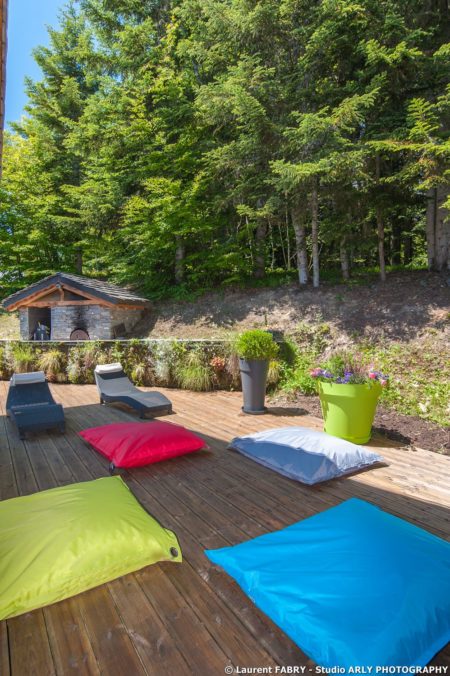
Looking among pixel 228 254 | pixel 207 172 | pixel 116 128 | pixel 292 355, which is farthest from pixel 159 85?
pixel 292 355

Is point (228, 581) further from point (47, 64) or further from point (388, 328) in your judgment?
point (47, 64)

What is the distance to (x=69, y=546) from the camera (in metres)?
2.02

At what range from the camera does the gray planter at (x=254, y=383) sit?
17.9 ft

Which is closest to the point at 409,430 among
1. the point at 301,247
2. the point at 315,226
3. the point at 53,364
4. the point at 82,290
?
the point at 315,226

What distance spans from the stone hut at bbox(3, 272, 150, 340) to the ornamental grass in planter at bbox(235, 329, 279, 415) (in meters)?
6.51

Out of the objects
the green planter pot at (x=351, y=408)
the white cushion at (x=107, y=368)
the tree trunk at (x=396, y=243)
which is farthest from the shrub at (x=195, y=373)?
the tree trunk at (x=396, y=243)

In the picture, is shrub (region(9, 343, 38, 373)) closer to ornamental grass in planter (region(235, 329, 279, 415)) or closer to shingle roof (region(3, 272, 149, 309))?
shingle roof (region(3, 272, 149, 309))

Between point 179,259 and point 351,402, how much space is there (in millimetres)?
9578

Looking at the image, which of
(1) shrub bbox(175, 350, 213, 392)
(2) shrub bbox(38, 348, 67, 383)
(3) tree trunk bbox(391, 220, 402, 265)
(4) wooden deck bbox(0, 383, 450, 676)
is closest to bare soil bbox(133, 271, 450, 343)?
(1) shrub bbox(175, 350, 213, 392)

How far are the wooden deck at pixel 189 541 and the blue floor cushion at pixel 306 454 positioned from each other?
0.10 m

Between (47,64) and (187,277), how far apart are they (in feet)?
41.6

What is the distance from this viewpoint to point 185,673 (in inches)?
60.5

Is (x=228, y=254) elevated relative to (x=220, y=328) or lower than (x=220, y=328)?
elevated

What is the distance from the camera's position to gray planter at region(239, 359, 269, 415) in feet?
17.9
